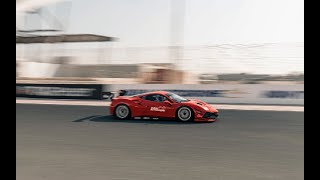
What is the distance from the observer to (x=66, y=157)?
5402 mm

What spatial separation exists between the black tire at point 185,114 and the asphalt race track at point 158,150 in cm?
33

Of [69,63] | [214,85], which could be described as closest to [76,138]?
[214,85]

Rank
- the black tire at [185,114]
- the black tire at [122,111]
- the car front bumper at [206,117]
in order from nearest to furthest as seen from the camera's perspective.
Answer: the car front bumper at [206,117] → the black tire at [185,114] → the black tire at [122,111]

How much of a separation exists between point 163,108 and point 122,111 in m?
1.31

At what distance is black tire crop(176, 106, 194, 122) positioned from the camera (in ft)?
30.5

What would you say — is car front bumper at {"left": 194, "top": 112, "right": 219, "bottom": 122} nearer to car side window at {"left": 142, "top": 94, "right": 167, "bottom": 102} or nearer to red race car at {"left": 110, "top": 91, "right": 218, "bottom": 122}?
red race car at {"left": 110, "top": 91, "right": 218, "bottom": 122}

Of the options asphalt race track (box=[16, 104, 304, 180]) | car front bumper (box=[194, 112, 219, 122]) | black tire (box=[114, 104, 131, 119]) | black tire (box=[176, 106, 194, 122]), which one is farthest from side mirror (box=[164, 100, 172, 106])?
black tire (box=[114, 104, 131, 119])

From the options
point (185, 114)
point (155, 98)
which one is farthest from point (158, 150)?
point (155, 98)

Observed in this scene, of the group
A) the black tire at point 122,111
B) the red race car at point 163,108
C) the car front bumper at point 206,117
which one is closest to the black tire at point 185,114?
the red race car at point 163,108

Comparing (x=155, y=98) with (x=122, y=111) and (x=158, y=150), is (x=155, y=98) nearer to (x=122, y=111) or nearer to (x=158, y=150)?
(x=122, y=111)

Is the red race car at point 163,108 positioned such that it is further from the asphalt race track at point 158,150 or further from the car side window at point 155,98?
the asphalt race track at point 158,150

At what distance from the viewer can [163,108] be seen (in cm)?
954

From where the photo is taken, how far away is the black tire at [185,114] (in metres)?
9.29
